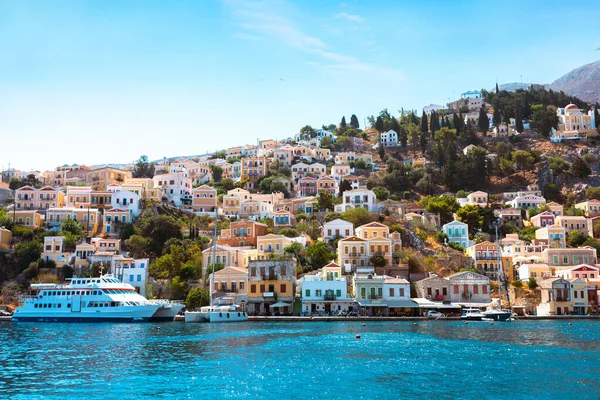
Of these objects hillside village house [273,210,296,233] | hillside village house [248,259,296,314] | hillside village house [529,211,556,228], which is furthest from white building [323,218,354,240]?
hillside village house [529,211,556,228]

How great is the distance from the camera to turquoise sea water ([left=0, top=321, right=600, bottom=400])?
73.5ft

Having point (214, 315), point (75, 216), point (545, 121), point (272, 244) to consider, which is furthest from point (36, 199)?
point (545, 121)

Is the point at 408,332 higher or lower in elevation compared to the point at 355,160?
lower

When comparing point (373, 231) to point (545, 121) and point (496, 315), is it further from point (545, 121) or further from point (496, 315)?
point (545, 121)

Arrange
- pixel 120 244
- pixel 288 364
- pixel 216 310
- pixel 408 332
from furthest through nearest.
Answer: pixel 120 244, pixel 216 310, pixel 408 332, pixel 288 364

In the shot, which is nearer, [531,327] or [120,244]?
[531,327]

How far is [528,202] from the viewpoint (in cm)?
8981

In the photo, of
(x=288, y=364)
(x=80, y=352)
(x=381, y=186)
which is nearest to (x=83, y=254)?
(x=80, y=352)

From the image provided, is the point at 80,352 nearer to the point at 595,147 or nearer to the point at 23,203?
the point at 23,203

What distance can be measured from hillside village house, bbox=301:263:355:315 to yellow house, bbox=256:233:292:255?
10.2m

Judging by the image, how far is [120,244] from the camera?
236ft

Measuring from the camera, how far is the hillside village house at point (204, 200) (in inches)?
3533

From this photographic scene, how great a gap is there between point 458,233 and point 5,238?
5304 centimetres

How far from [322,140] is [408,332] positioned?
95404 mm
